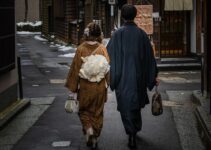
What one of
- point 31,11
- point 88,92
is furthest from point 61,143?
point 31,11

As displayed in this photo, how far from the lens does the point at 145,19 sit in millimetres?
21031

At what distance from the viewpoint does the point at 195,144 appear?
8.23m

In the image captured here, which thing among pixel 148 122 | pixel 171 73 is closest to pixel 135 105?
pixel 148 122

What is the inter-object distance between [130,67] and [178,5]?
14.1 meters

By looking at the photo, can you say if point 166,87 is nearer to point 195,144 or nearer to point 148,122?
point 148,122

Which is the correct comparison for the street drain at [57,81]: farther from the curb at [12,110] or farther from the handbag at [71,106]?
the handbag at [71,106]

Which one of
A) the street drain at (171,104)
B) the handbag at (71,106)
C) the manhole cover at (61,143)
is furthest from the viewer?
the street drain at (171,104)

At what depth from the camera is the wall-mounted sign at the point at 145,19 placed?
21.0 metres

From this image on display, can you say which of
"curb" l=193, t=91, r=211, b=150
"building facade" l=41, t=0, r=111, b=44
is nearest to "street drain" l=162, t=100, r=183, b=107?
"curb" l=193, t=91, r=211, b=150

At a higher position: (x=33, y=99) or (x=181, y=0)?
(x=181, y=0)

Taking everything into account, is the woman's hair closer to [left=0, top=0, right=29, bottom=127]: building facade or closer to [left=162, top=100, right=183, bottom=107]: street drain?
[left=0, top=0, right=29, bottom=127]: building facade

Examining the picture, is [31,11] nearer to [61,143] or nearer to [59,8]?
[59,8]

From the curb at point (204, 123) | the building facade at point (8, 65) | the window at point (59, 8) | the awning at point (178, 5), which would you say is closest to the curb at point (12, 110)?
the building facade at point (8, 65)

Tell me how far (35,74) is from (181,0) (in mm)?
6473
